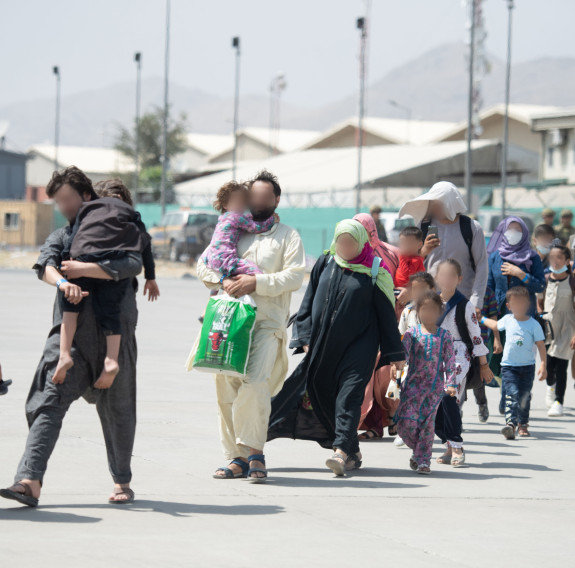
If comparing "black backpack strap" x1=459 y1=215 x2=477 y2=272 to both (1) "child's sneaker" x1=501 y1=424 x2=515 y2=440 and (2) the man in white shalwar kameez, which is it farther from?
(2) the man in white shalwar kameez

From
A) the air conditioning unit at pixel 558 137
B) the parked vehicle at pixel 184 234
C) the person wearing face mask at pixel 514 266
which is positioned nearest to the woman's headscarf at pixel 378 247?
the person wearing face mask at pixel 514 266

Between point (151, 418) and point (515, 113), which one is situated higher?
point (515, 113)

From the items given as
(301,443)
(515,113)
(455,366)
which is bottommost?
(301,443)

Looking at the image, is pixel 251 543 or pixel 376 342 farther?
pixel 376 342

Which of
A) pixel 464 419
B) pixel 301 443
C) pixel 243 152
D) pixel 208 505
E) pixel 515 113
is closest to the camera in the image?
pixel 208 505

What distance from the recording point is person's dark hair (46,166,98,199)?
22.3 feet

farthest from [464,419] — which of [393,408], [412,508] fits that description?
[412,508]

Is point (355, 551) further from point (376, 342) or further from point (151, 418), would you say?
point (151, 418)

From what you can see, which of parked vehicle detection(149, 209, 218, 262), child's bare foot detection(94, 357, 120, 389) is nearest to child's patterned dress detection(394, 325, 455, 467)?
child's bare foot detection(94, 357, 120, 389)

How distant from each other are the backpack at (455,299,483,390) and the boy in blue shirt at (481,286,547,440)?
3.11ft

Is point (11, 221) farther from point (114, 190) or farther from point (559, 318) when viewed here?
point (114, 190)

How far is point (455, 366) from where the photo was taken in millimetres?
8711

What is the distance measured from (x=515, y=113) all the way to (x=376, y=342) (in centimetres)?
6756

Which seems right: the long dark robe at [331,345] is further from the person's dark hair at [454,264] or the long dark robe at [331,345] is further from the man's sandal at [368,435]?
the man's sandal at [368,435]
